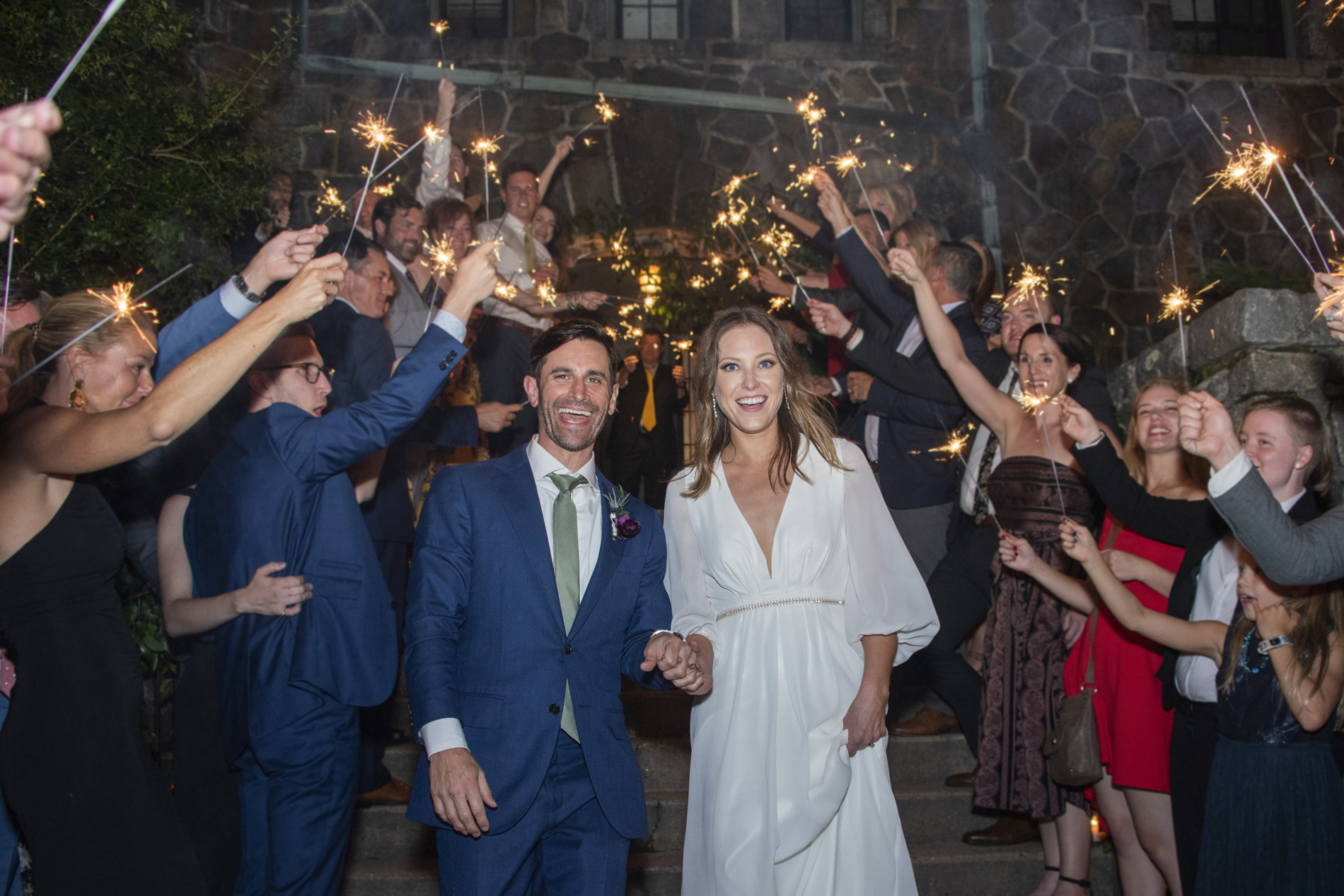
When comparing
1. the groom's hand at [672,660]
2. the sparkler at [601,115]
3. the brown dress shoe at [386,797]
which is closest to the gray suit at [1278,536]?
the groom's hand at [672,660]

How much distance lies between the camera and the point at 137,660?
2.91m

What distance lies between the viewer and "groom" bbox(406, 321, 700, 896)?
2471mm

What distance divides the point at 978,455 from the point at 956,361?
0.57m

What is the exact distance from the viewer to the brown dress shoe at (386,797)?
4.42 metres

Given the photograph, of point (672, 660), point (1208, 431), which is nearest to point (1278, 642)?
point (1208, 431)

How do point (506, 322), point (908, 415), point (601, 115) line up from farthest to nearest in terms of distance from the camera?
point (601, 115) → point (506, 322) → point (908, 415)

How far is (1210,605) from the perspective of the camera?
11.2 feet

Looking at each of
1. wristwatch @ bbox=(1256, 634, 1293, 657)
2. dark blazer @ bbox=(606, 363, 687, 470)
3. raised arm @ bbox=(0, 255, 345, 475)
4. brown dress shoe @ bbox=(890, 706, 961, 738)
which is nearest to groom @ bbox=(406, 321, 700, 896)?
raised arm @ bbox=(0, 255, 345, 475)

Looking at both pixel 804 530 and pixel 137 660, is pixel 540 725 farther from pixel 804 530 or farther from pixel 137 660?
pixel 137 660

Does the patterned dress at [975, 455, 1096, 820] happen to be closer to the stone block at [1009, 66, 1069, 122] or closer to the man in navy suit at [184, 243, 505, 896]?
the man in navy suit at [184, 243, 505, 896]

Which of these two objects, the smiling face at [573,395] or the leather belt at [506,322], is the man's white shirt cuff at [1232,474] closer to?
the smiling face at [573,395]

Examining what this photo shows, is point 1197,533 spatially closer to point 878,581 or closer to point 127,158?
point 878,581

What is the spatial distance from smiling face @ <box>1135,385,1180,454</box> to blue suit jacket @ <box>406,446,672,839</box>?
96.2 inches

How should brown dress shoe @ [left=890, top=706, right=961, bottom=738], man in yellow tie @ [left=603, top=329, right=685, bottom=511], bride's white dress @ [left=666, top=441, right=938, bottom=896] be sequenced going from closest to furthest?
1. bride's white dress @ [left=666, top=441, right=938, bottom=896]
2. brown dress shoe @ [left=890, top=706, right=961, bottom=738]
3. man in yellow tie @ [left=603, top=329, right=685, bottom=511]
